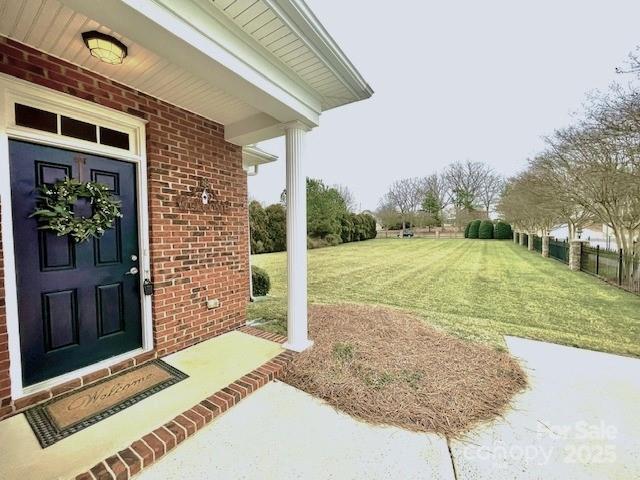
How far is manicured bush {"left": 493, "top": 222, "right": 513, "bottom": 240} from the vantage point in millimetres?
27891

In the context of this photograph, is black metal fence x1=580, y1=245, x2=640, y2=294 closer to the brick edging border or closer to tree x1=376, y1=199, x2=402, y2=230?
the brick edging border

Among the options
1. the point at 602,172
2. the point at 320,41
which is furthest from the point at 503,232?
the point at 320,41

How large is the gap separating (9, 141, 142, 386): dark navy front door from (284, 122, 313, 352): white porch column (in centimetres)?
161

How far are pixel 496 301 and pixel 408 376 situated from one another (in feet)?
13.4

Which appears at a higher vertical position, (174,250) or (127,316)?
(174,250)

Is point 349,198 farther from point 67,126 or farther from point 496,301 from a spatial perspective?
point 67,126

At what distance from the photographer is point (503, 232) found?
27969 mm

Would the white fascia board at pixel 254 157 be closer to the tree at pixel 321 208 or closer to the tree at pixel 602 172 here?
the tree at pixel 602 172

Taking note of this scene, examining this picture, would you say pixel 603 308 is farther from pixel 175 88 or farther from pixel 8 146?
pixel 8 146

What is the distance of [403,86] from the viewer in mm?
13008

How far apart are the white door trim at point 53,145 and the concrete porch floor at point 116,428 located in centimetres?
Result: 37

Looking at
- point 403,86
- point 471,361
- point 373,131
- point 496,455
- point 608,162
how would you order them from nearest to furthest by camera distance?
1. point 496,455
2. point 471,361
3. point 608,162
4. point 403,86
5. point 373,131

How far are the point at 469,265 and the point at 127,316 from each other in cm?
1082

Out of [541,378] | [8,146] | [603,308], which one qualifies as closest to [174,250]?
[8,146]
